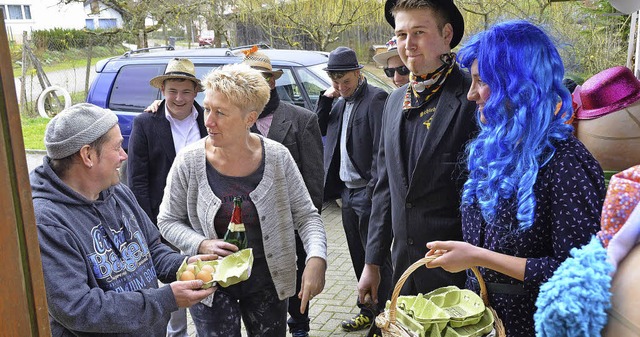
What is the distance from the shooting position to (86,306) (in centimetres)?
223

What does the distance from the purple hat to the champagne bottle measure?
6.71 feet

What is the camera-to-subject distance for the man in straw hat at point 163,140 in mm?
4406

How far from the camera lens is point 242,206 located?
119 inches

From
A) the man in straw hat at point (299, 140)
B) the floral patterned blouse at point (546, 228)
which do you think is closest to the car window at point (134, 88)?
the man in straw hat at point (299, 140)

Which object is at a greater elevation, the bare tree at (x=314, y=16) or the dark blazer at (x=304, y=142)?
the bare tree at (x=314, y=16)

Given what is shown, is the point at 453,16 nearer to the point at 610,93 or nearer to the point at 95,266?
the point at 610,93

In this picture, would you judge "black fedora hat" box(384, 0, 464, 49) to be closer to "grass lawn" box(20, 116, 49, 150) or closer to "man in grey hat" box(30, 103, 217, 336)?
"man in grey hat" box(30, 103, 217, 336)

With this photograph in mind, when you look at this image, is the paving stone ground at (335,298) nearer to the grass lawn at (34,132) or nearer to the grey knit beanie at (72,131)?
the grey knit beanie at (72,131)

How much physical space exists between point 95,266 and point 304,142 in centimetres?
219

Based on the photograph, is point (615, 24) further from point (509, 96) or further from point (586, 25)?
point (509, 96)

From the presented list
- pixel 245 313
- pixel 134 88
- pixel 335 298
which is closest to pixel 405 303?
pixel 245 313

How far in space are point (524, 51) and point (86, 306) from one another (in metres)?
1.90

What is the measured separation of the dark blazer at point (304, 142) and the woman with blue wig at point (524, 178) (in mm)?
2091

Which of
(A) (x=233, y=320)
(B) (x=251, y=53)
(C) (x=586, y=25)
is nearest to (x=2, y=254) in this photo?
(A) (x=233, y=320)
